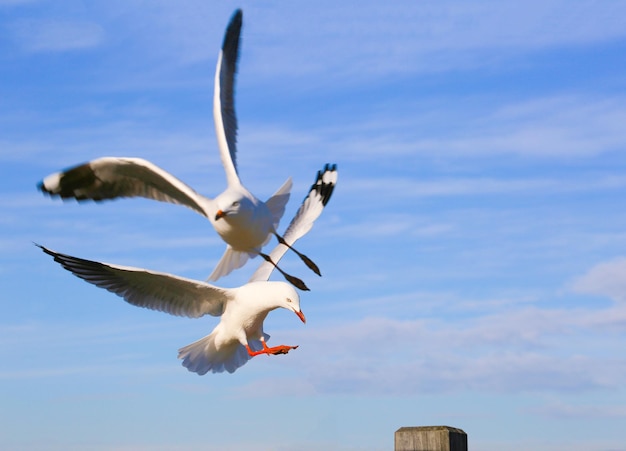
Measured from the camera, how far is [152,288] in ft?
21.3

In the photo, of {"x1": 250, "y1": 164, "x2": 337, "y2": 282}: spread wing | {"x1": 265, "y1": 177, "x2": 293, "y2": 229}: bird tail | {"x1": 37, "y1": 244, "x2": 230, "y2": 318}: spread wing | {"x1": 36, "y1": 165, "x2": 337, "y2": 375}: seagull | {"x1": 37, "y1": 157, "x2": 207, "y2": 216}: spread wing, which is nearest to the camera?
{"x1": 36, "y1": 165, "x2": 337, "y2": 375}: seagull

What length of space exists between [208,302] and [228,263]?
91 cm

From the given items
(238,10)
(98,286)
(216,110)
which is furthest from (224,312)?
(238,10)

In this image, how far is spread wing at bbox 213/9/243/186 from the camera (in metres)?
7.62

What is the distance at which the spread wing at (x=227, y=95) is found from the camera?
7625 mm

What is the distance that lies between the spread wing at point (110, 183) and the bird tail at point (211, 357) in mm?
990

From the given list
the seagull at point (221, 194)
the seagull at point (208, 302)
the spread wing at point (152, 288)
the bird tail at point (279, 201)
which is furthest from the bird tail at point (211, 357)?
the bird tail at point (279, 201)

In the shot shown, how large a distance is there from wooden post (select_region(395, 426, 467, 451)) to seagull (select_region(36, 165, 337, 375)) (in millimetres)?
1874

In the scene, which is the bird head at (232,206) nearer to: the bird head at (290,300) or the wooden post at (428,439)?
the bird head at (290,300)

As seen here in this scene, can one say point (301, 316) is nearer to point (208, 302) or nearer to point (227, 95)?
point (208, 302)

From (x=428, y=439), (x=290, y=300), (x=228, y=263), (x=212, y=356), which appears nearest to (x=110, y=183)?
(x=228, y=263)

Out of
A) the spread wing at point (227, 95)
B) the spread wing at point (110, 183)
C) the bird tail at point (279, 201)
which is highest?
the spread wing at point (227, 95)

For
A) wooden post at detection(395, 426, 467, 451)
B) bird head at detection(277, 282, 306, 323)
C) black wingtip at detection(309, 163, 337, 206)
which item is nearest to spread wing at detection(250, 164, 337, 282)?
black wingtip at detection(309, 163, 337, 206)

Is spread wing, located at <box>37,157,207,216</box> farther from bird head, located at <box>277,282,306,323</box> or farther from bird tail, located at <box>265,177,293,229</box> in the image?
bird head, located at <box>277,282,306,323</box>
